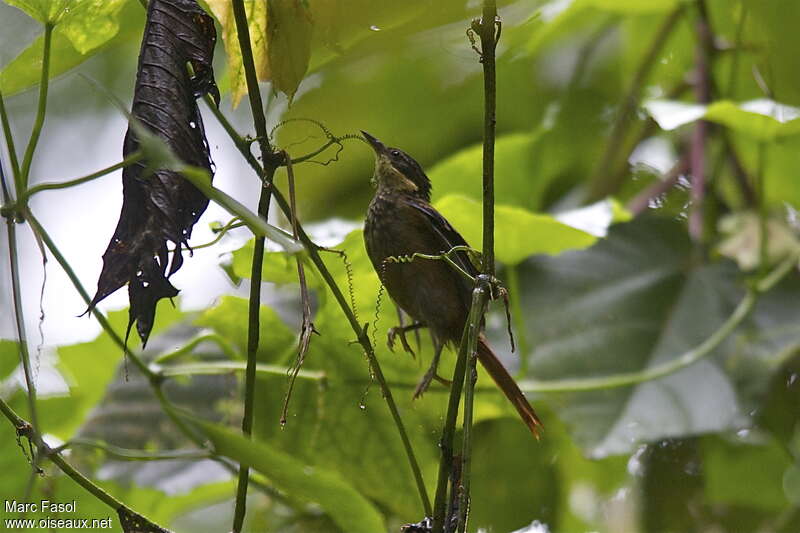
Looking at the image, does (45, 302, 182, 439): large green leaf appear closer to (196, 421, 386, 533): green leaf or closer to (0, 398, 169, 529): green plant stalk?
(0, 398, 169, 529): green plant stalk

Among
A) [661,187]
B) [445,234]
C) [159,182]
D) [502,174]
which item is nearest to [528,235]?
[502,174]

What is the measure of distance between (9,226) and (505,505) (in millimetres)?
731

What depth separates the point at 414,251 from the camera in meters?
0.77

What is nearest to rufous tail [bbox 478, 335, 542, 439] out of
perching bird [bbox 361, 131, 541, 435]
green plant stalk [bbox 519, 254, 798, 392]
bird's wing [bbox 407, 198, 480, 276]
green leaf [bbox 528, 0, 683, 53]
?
perching bird [bbox 361, 131, 541, 435]

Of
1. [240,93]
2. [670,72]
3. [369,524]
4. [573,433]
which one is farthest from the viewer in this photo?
[670,72]

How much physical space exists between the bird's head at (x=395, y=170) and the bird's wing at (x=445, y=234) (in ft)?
0.07

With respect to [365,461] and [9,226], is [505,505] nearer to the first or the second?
Result: [365,461]

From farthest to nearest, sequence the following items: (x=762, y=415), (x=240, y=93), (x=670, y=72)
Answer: (x=670, y=72) < (x=762, y=415) < (x=240, y=93)

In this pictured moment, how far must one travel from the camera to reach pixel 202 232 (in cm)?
62

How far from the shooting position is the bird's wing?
0.71 metres

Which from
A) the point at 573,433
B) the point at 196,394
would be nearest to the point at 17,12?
the point at 196,394

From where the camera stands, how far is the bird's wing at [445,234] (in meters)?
0.71

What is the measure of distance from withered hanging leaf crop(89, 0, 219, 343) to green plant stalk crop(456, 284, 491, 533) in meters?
0.18

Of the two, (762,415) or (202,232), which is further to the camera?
(762,415)
